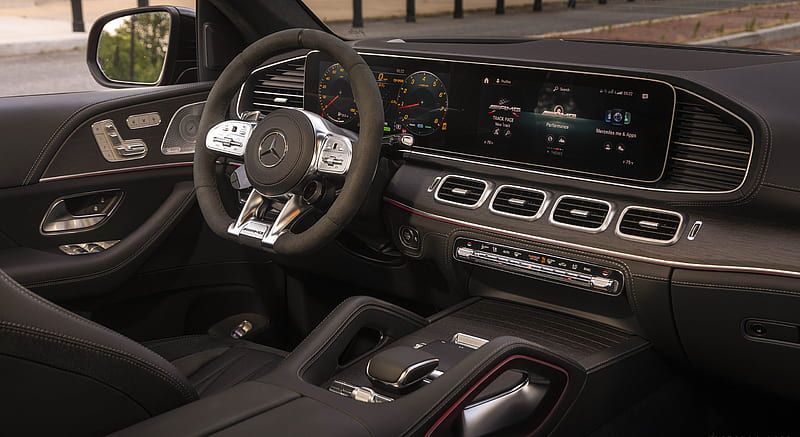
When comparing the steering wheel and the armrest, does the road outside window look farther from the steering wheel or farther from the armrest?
the armrest

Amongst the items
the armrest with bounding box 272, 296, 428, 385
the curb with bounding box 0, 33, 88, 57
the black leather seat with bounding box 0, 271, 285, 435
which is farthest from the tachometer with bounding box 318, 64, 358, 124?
the curb with bounding box 0, 33, 88, 57

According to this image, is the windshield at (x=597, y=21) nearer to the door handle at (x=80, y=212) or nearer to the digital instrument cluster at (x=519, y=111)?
the digital instrument cluster at (x=519, y=111)

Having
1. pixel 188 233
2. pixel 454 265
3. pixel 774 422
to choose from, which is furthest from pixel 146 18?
pixel 774 422

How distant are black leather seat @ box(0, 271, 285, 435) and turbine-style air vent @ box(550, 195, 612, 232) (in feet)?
3.46

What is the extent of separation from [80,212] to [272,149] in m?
0.89

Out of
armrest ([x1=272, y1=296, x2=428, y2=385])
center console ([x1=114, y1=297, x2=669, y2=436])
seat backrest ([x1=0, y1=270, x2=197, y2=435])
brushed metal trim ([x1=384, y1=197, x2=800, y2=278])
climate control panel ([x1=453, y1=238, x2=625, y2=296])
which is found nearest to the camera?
seat backrest ([x1=0, y1=270, x2=197, y2=435])

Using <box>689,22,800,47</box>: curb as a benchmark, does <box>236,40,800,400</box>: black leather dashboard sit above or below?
below

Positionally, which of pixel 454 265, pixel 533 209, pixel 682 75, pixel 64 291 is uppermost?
pixel 682 75

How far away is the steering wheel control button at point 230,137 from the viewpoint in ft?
7.56

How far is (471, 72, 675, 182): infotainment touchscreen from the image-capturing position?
2.13 m

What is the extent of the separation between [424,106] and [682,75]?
0.73 metres

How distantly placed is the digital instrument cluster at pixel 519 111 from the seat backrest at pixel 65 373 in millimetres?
1226

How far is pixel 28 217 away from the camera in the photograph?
106 inches

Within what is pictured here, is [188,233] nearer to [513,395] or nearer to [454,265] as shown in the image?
[454,265]
